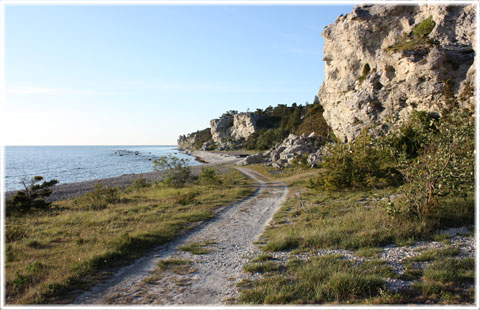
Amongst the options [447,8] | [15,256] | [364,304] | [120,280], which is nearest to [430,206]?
[364,304]

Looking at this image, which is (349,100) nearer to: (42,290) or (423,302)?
(423,302)

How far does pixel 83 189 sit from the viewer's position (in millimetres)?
36219

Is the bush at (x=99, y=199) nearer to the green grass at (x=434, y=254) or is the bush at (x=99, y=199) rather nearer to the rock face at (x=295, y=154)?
the green grass at (x=434, y=254)

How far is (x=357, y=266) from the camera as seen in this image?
7.60 m

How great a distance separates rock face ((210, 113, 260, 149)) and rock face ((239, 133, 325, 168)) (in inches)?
2823

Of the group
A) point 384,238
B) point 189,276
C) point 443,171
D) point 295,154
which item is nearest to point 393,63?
point 295,154

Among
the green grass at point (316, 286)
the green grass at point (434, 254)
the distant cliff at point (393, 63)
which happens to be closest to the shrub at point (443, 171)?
the green grass at point (434, 254)

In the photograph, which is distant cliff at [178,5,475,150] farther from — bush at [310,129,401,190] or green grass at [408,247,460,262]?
green grass at [408,247,460,262]

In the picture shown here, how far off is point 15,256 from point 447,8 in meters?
48.9

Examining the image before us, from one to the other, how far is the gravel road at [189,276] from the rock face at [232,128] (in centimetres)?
11662

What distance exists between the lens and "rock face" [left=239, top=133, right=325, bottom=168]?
44006mm

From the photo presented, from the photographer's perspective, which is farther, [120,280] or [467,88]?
[467,88]

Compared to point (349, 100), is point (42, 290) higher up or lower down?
lower down

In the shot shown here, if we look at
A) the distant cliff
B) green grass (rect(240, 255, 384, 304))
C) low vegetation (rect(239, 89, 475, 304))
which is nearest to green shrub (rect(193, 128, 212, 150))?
the distant cliff
